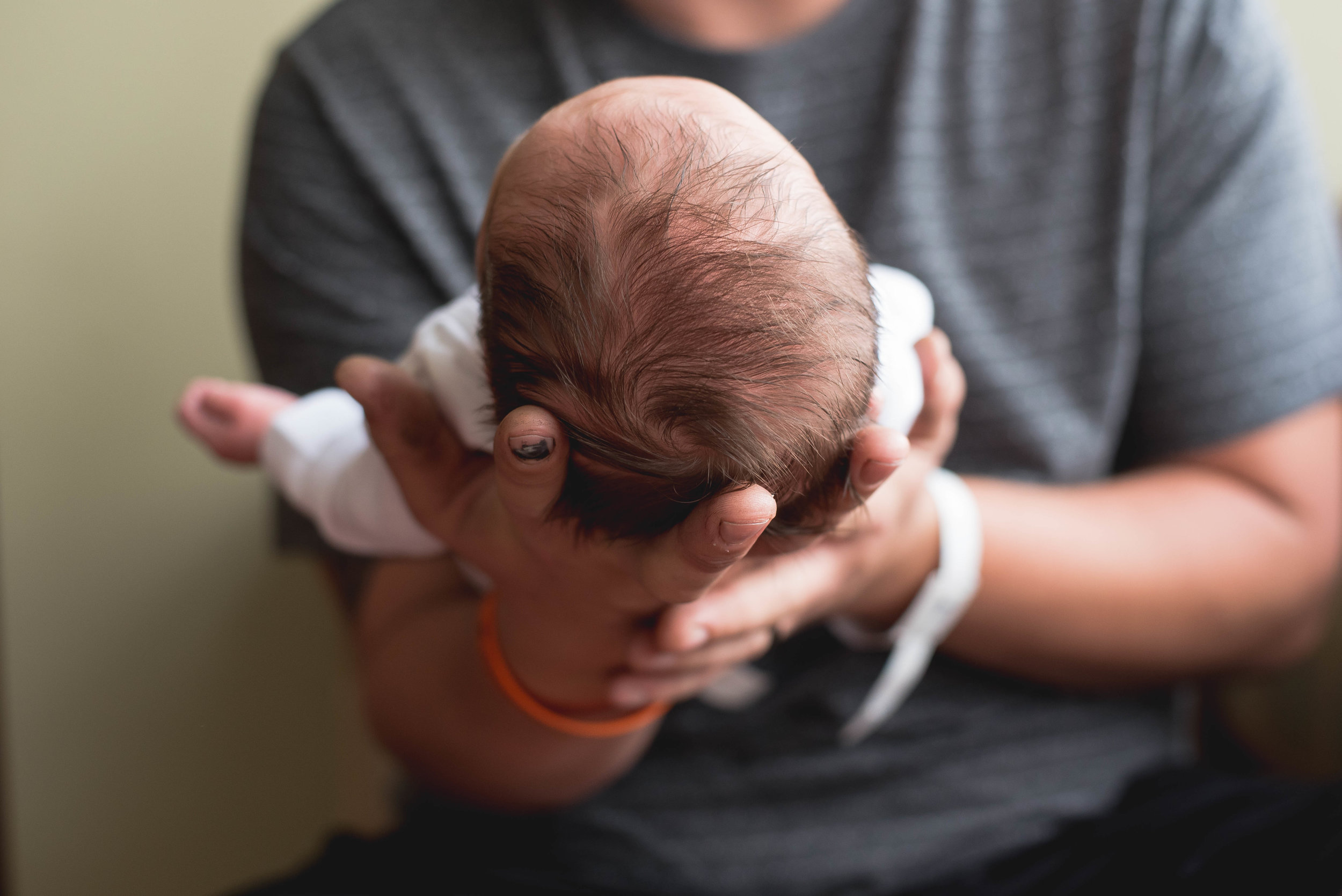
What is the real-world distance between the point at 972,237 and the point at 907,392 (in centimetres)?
31

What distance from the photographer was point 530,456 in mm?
442

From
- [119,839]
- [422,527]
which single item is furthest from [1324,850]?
[119,839]

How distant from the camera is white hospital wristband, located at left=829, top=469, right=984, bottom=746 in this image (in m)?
0.74

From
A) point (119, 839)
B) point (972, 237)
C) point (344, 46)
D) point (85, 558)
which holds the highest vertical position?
point (344, 46)

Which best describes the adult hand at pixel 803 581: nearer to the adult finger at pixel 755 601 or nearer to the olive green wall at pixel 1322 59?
the adult finger at pixel 755 601

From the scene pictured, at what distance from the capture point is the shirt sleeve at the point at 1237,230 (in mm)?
810

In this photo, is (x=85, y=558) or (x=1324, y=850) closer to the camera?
(x=1324, y=850)

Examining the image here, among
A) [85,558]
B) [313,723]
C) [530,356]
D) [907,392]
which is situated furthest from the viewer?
[313,723]

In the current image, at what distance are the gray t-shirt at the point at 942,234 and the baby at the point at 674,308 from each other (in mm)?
355

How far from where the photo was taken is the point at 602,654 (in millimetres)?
633

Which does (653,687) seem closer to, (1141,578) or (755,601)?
(755,601)

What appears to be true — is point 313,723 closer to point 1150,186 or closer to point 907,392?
point 907,392

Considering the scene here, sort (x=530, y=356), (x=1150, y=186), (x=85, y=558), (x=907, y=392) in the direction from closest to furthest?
(x=530, y=356)
(x=907, y=392)
(x=1150, y=186)
(x=85, y=558)

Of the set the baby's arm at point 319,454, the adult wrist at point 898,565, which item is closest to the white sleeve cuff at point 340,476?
the baby's arm at point 319,454
